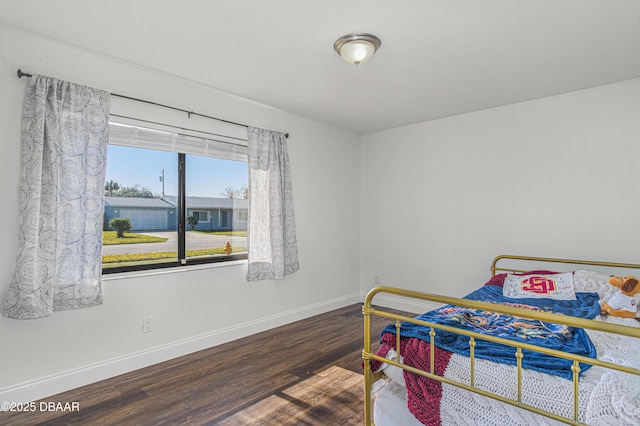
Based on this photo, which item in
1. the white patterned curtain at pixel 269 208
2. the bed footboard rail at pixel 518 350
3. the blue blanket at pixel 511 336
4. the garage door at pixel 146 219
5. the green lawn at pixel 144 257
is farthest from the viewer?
the white patterned curtain at pixel 269 208

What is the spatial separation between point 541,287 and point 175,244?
326cm

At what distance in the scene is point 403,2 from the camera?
78.0 inches

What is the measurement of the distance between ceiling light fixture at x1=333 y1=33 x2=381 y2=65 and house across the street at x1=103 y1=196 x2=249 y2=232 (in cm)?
188

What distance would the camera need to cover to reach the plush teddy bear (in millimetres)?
2330

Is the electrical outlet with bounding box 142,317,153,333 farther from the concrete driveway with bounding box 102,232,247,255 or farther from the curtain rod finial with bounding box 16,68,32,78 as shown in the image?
the curtain rod finial with bounding box 16,68,32,78

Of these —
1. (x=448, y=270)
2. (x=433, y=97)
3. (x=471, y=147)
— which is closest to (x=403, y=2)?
(x=433, y=97)

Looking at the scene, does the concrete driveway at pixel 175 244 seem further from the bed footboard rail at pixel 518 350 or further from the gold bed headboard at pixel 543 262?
the gold bed headboard at pixel 543 262

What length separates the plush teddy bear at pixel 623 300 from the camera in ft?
7.64

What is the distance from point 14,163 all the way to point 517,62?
145 inches

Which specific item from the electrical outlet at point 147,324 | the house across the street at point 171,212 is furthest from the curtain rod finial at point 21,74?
the electrical outlet at point 147,324

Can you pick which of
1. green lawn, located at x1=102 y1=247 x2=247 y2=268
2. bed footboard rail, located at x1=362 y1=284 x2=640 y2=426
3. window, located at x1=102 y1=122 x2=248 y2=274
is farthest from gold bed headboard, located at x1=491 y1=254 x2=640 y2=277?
green lawn, located at x1=102 y1=247 x2=247 y2=268

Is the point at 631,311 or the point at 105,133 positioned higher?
the point at 105,133

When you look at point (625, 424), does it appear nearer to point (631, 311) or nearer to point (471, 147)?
point (631, 311)

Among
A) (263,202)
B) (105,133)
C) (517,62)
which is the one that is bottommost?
(263,202)
